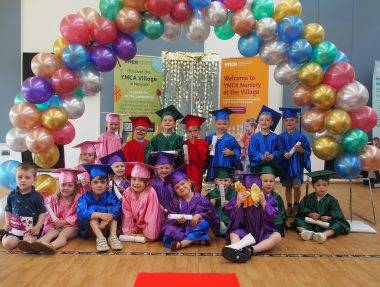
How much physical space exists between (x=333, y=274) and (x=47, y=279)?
2.17 m

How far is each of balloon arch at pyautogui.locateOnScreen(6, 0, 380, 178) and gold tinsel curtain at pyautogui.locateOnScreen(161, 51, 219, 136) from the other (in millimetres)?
3181

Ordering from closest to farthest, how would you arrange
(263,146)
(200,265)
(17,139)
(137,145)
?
1. (200,265)
2. (17,139)
3. (263,146)
4. (137,145)

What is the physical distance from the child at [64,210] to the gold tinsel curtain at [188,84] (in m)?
3.87

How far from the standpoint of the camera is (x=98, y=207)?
13.7 ft

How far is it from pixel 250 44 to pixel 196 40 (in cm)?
61

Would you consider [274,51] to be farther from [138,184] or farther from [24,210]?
[24,210]

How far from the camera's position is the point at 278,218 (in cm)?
427

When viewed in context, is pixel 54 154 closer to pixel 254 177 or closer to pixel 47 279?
pixel 47 279

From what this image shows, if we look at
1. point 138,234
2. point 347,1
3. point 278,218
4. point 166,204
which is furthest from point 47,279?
point 347,1

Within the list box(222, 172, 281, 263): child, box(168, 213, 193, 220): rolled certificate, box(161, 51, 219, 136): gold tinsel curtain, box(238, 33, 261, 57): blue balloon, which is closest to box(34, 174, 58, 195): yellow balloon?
box(168, 213, 193, 220): rolled certificate

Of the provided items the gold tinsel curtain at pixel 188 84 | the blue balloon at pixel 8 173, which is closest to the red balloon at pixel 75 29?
the blue balloon at pixel 8 173

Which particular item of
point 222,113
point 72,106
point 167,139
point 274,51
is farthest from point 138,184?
point 274,51

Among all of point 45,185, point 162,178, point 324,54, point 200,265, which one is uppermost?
point 324,54

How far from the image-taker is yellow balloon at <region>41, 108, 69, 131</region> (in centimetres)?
430
